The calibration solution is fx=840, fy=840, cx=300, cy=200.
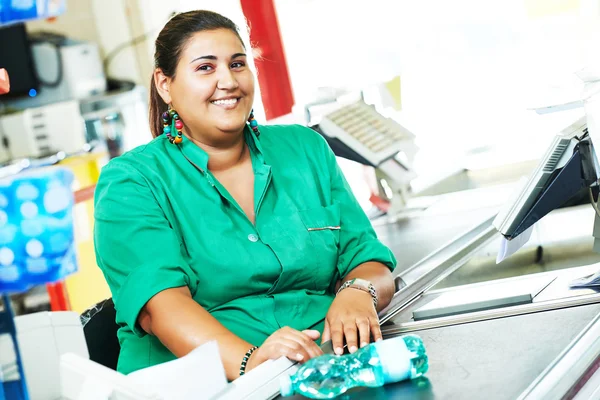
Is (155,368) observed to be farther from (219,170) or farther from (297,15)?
(297,15)

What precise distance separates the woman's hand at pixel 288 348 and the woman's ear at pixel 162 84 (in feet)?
2.12

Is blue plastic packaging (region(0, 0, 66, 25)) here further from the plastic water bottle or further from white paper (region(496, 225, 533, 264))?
white paper (region(496, 225, 533, 264))

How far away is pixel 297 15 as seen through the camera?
15.8 feet

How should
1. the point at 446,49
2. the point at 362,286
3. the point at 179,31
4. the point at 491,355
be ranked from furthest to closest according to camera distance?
the point at 446,49
the point at 179,31
the point at 362,286
the point at 491,355

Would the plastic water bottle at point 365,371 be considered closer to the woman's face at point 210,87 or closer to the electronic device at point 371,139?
the woman's face at point 210,87

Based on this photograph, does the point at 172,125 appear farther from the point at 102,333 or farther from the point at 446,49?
the point at 446,49

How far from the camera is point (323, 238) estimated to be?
1.66m

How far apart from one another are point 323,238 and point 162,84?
0.45 meters

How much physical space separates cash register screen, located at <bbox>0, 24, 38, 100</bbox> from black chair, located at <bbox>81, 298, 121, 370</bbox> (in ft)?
12.1

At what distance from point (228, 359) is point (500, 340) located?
Answer: 0.43 metres

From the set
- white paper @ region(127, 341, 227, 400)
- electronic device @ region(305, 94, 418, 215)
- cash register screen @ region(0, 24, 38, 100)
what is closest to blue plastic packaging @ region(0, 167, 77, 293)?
white paper @ region(127, 341, 227, 400)

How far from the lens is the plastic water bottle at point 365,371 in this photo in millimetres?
1065

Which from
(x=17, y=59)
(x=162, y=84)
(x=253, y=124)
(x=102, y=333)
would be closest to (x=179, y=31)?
(x=162, y=84)

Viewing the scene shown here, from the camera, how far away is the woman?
144 cm
